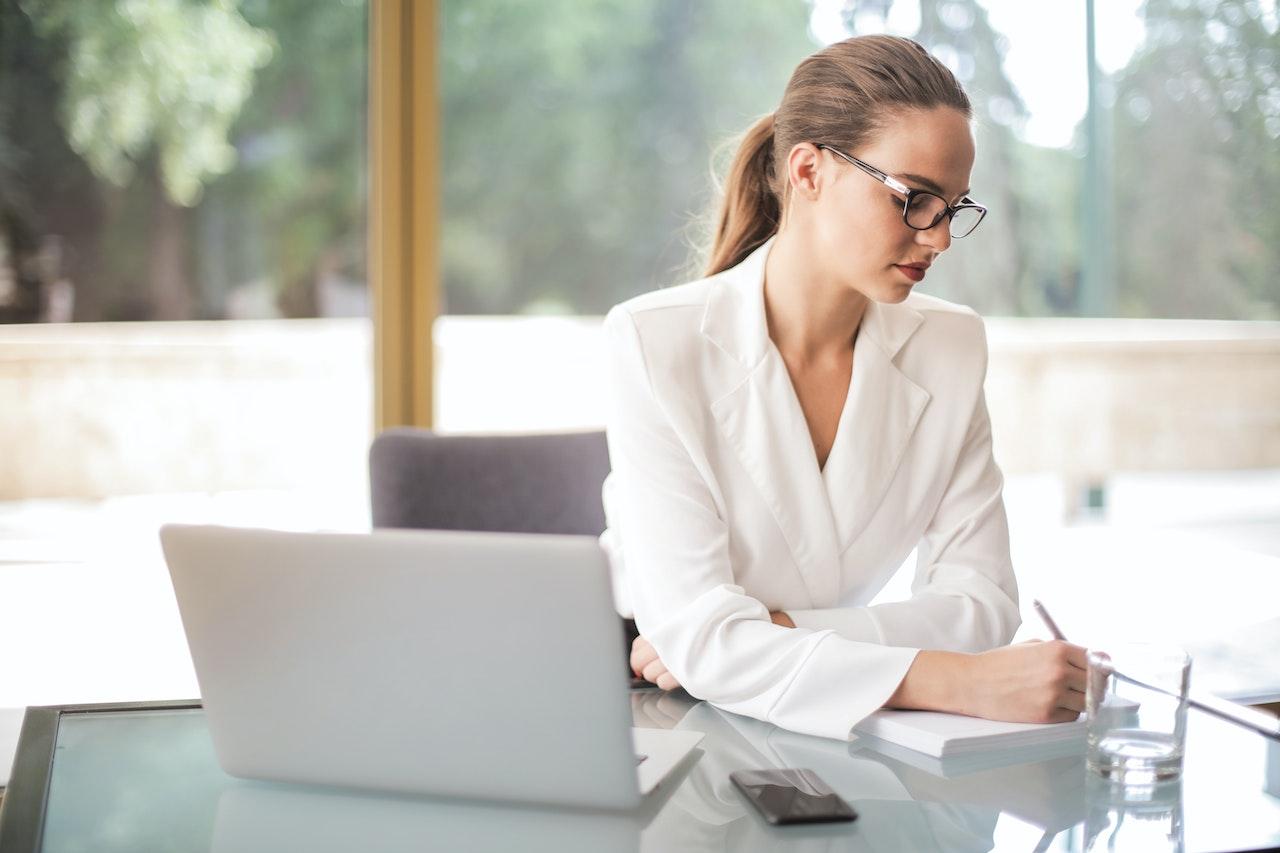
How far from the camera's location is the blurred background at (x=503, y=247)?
3010 mm

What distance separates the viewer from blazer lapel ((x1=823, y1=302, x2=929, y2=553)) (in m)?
1.67

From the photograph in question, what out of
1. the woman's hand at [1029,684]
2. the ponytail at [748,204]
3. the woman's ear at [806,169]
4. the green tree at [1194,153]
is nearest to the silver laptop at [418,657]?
the woman's hand at [1029,684]

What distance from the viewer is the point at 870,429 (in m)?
1.69

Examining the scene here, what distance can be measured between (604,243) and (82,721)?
7.50 ft

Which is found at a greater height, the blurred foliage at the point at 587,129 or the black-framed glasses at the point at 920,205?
the blurred foliage at the point at 587,129

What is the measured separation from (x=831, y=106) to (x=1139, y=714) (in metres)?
0.89

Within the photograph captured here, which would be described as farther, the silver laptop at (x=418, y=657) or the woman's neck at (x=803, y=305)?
the woman's neck at (x=803, y=305)

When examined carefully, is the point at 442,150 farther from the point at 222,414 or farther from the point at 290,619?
the point at 290,619

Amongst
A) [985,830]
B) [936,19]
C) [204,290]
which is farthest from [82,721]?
[936,19]

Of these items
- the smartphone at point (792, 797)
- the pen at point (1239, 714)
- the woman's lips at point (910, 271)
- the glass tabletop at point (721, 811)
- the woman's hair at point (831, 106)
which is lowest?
the pen at point (1239, 714)

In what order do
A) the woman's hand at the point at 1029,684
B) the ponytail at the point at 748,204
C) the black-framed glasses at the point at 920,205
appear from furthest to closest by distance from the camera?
the ponytail at the point at 748,204 → the black-framed glasses at the point at 920,205 → the woman's hand at the point at 1029,684

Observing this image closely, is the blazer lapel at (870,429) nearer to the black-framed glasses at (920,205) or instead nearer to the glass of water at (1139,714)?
the black-framed glasses at (920,205)

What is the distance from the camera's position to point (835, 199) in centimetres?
166

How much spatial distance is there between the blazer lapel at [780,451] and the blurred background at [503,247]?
1.39m
